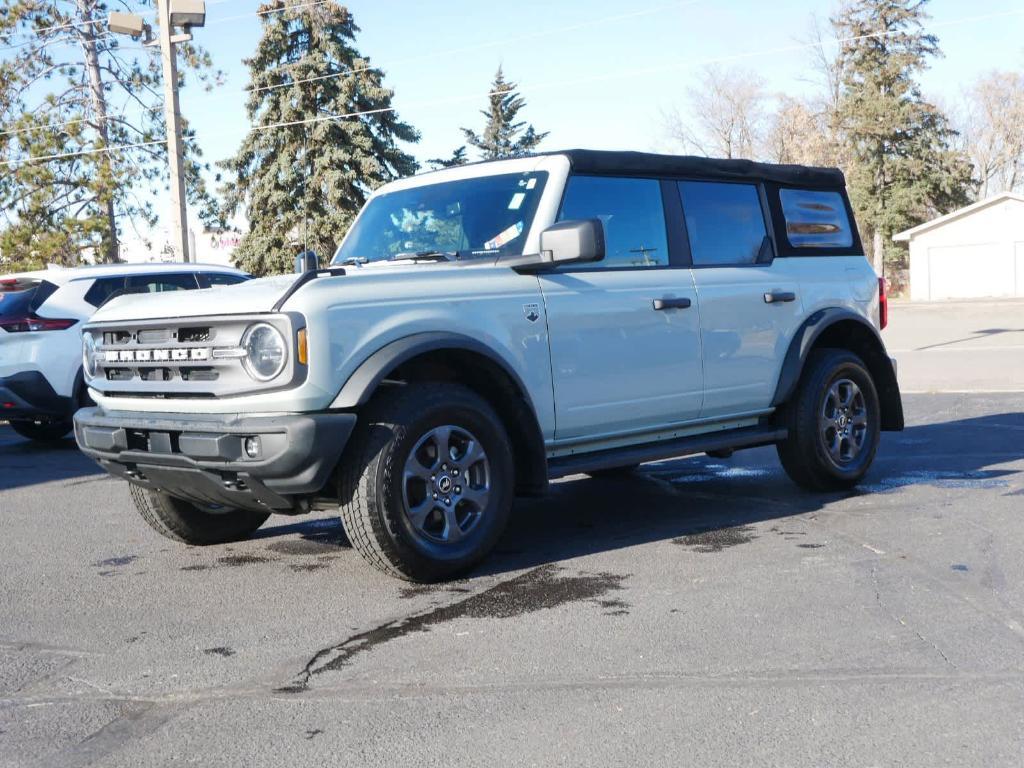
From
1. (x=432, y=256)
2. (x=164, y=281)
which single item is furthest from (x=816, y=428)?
(x=164, y=281)

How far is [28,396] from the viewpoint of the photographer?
407 inches

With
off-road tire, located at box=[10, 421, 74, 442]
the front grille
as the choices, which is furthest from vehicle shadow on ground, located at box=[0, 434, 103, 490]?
the front grille

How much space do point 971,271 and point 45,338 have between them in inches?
1893

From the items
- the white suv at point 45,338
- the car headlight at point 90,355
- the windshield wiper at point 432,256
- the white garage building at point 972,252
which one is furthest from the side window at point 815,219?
the white garage building at point 972,252

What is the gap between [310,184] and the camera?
4138 cm

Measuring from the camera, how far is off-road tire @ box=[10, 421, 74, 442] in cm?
1180

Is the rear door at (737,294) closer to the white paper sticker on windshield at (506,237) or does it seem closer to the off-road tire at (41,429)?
the white paper sticker on windshield at (506,237)

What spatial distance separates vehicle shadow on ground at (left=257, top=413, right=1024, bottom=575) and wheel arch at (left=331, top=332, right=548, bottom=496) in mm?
504

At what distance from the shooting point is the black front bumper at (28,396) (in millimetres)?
10328

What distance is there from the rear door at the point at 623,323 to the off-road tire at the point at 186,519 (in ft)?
6.03

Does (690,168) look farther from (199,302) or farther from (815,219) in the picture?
(199,302)

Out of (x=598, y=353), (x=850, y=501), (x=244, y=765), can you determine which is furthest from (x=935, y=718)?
(x=850, y=501)

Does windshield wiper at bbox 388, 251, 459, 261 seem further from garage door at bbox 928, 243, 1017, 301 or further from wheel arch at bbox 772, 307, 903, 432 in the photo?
garage door at bbox 928, 243, 1017, 301

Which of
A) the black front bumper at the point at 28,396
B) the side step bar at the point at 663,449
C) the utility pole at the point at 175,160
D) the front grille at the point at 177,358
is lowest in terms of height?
the side step bar at the point at 663,449
